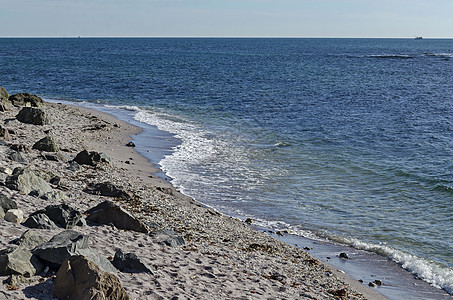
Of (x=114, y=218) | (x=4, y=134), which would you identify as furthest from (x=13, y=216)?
(x=4, y=134)

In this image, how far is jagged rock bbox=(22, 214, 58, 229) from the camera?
1095cm

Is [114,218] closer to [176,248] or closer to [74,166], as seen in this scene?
[176,248]

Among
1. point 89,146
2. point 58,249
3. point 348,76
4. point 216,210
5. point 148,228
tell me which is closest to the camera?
point 58,249

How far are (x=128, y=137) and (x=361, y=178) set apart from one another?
45.1ft

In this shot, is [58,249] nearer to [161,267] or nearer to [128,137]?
[161,267]

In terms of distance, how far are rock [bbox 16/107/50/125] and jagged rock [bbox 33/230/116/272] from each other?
60.0 ft

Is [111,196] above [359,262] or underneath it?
above

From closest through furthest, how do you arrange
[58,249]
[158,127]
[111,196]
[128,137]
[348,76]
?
[58,249] → [111,196] → [128,137] → [158,127] → [348,76]

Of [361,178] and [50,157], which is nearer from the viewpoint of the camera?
[50,157]

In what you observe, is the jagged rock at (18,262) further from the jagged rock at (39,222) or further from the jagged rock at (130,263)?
the jagged rock at (39,222)

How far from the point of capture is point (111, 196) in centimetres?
1584

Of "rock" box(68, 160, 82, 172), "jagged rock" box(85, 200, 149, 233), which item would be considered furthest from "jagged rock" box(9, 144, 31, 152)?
"jagged rock" box(85, 200, 149, 233)

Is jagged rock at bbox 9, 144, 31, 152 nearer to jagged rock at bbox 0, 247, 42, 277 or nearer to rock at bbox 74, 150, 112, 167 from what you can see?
rock at bbox 74, 150, 112, 167

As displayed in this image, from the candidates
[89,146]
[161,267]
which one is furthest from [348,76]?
[161,267]
